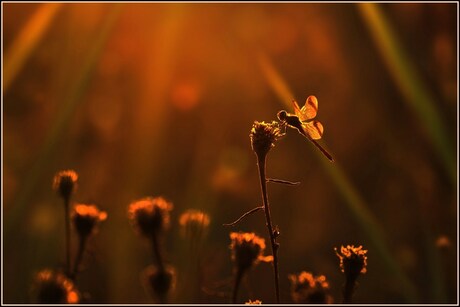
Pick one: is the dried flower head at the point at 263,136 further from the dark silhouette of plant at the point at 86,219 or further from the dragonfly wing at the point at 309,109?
the dark silhouette of plant at the point at 86,219

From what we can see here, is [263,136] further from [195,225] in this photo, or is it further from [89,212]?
[89,212]

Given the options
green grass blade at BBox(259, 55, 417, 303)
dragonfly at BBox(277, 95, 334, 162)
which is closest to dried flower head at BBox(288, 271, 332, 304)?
dragonfly at BBox(277, 95, 334, 162)

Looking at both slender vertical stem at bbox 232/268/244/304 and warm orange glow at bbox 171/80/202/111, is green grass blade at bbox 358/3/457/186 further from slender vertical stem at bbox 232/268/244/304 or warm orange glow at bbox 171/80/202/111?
slender vertical stem at bbox 232/268/244/304

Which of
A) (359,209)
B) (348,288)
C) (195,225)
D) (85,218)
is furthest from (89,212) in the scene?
(359,209)

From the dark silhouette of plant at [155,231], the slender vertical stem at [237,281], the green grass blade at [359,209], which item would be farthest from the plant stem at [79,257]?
the green grass blade at [359,209]

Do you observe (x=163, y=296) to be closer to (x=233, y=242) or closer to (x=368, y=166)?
(x=233, y=242)

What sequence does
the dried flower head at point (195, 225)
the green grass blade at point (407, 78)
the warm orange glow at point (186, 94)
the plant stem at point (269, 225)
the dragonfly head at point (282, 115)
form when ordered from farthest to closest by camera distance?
the warm orange glow at point (186, 94)
the green grass blade at point (407, 78)
the dragonfly head at point (282, 115)
the dried flower head at point (195, 225)
the plant stem at point (269, 225)

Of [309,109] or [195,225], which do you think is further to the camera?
[309,109]
